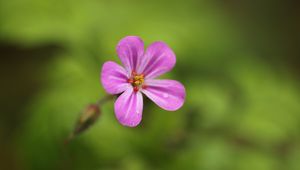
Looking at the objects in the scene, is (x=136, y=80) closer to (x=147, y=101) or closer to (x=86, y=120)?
(x=86, y=120)

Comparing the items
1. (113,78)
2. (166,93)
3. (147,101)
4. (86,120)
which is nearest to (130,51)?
(113,78)

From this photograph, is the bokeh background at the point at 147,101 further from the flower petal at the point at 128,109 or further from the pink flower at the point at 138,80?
the flower petal at the point at 128,109

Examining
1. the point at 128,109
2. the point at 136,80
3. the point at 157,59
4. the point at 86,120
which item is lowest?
the point at 86,120

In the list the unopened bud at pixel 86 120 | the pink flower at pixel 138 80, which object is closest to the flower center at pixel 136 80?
the pink flower at pixel 138 80

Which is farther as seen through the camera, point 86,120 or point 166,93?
point 86,120

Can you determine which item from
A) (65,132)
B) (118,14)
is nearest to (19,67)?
(118,14)

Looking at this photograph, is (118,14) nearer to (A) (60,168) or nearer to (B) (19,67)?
(B) (19,67)
